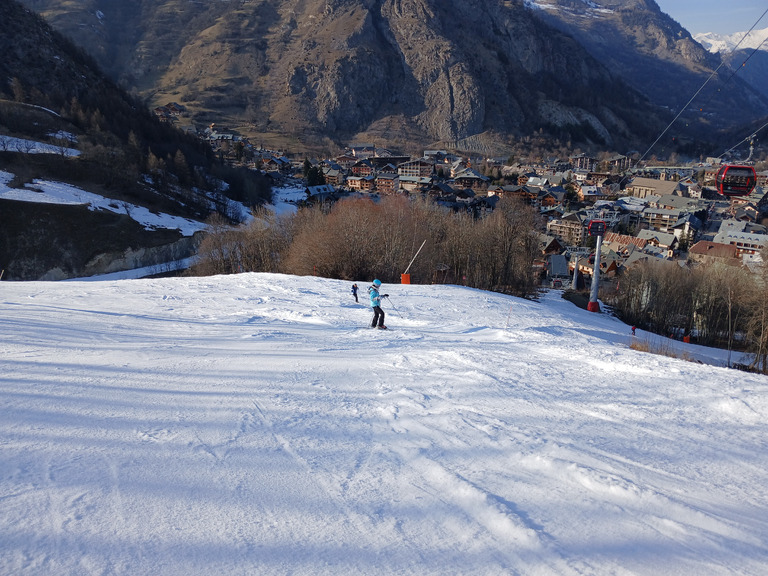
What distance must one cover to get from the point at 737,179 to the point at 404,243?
16.2 m

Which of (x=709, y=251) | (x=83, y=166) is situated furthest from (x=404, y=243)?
(x=83, y=166)

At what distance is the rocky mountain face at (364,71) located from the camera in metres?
130

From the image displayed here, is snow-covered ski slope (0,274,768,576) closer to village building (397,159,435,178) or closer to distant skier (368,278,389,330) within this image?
distant skier (368,278,389,330)

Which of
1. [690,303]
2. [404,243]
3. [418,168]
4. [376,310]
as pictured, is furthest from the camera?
[418,168]

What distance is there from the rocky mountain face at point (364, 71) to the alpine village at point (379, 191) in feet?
3.30

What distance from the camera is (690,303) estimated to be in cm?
3045

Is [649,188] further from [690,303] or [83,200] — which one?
[83,200]

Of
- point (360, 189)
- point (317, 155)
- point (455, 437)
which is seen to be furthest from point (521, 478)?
point (317, 155)

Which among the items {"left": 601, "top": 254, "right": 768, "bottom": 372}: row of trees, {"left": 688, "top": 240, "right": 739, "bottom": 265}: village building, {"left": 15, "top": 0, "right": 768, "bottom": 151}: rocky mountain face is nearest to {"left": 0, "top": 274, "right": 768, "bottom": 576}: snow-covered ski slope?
{"left": 601, "top": 254, "right": 768, "bottom": 372}: row of trees

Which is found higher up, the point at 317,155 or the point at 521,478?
the point at 317,155

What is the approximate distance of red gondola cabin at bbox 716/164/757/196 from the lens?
14.3 m

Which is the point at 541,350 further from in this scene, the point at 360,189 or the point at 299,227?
the point at 360,189

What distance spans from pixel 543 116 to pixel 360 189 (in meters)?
89.6

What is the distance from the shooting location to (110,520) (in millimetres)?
3232
